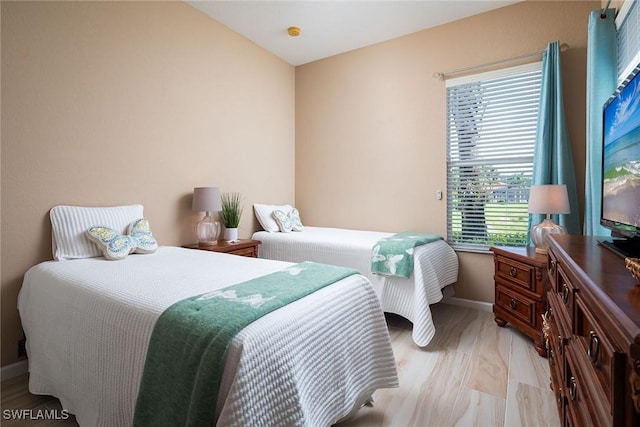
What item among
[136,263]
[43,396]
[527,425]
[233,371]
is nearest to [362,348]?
[233,371]

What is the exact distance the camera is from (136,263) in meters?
1.98

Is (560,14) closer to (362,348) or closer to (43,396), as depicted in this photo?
(362,348)

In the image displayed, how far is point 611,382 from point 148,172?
2963 mm

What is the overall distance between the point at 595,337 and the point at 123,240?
8.06 feet

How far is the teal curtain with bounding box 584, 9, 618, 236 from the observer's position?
2.13 meters

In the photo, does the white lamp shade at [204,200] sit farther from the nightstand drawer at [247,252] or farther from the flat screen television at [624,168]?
the flat screen television at [624,168]

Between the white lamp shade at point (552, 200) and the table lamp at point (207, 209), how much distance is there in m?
2.60

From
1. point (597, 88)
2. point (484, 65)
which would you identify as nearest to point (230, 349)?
point (597, 88)

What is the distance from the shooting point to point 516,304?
8.00ft

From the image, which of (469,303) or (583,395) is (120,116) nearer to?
(583,395)

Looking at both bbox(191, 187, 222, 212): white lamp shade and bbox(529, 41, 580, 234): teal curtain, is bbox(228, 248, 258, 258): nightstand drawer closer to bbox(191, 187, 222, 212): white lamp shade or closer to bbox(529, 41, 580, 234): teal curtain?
bbox(191, 187, 222, 212): white lamp shade

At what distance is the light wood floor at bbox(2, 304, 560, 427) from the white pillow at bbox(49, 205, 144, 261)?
82cm

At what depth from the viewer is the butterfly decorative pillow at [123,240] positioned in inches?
82.8

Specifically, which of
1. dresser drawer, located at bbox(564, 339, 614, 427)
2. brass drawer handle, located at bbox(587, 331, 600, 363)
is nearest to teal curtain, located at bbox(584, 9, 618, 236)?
dresser drawer, located at bbox(564, 339, 614, 427)
